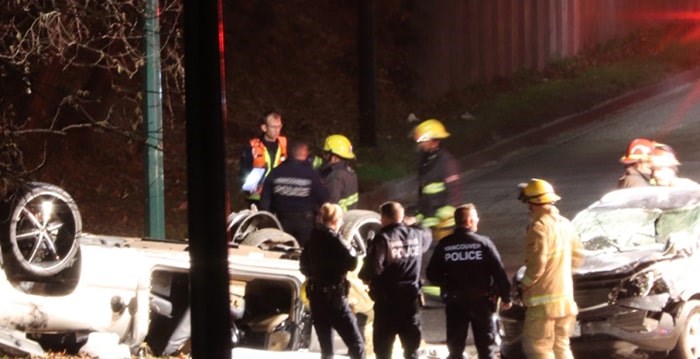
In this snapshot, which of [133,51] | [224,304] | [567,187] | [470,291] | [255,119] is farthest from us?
[255,119]

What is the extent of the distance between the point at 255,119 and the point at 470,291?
1234cm

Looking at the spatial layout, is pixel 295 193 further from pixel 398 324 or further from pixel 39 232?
pixel 39 232

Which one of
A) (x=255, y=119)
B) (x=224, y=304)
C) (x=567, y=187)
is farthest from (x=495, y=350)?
(x=255, y=119)

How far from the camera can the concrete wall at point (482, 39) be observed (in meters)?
23.6

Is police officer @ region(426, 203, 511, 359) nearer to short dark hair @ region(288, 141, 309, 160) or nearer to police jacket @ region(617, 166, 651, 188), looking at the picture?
short dark hair @ region(288, 141, 309, 160)

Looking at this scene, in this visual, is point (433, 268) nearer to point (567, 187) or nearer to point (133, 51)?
point (133, 51)

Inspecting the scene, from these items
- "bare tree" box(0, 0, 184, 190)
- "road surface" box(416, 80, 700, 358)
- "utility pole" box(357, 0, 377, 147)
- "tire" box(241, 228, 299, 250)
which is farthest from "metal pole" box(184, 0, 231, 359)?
"utility pole" box(357, 0, 377, 147)

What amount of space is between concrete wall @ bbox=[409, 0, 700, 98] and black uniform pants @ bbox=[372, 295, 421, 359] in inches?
555

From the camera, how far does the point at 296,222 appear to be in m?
12.2

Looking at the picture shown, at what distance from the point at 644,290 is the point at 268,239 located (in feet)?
10.4

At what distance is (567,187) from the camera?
1778 cm

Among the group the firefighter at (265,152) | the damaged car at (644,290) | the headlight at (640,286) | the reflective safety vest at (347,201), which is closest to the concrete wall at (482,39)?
the firefighter at (265,152)

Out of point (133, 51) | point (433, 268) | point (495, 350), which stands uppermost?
point (133, 51)

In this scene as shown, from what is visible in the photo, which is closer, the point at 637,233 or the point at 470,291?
the point at 470,291
